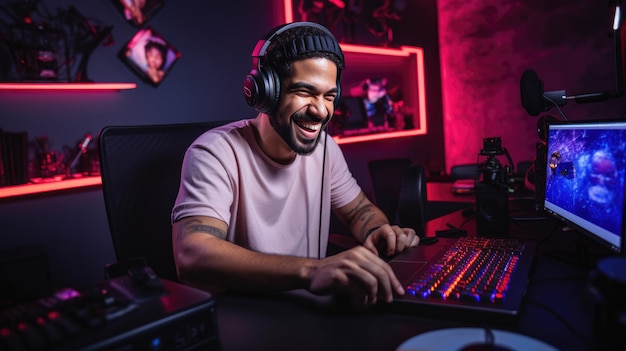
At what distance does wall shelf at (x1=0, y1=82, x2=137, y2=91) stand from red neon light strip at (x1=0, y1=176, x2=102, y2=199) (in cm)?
45

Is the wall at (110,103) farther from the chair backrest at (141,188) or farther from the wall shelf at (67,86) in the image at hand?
the chair backrest at (141,188)

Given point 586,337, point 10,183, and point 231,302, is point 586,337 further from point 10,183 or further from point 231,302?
point 10,183

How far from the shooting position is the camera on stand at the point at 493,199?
132cm

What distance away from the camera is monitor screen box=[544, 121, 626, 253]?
2.65ft

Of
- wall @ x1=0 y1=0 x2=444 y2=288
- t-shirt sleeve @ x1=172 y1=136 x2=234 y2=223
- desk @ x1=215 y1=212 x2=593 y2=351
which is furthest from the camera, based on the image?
wall @ x1=0 y1=0 x2=444 y2=288

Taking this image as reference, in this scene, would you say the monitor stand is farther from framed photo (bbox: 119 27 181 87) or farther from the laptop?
framed photo (bbox: 119 27 181 87)

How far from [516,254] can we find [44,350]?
91 cm

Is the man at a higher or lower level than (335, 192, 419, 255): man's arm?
higher

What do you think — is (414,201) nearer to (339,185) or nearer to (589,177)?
(339,185)

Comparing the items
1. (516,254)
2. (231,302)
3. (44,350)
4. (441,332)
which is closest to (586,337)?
(441,332)

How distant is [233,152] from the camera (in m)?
1.33

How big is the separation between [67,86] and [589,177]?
7.24 feet

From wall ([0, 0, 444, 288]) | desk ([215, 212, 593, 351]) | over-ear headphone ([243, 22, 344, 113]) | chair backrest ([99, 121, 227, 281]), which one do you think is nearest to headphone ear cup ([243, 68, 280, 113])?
over-ear headphone ([243, 22, 344, 113])

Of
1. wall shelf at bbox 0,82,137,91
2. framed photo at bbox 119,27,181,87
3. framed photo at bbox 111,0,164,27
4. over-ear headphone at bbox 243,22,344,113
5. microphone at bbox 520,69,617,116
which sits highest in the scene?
framed photo at bbox 111,0,164,27
